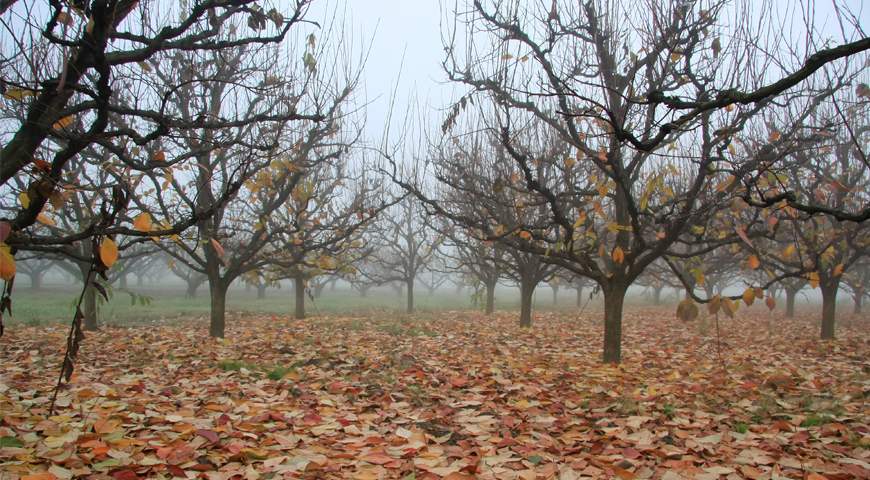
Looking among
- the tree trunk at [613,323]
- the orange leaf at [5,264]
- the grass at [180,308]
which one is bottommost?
the grass at [180,308]

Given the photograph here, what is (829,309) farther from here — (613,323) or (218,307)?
(218,307)

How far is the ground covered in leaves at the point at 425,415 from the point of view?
9.06 ft

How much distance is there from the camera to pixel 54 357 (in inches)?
224

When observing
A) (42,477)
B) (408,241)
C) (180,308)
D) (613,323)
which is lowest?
(180,308)

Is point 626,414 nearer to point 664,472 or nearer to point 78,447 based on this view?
point 664,472

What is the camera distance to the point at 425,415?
3795 mm

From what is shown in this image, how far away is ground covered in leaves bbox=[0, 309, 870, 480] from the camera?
2.76 meters

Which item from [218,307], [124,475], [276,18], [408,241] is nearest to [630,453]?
[124,475]

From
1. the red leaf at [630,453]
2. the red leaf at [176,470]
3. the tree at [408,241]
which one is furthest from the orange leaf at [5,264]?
the tree at [408,241]

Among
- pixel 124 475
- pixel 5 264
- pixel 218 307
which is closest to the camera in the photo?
pixel 5 264

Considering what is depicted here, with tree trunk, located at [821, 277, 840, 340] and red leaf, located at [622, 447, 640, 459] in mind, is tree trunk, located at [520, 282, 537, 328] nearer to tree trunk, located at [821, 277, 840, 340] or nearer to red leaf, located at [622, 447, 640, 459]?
tree trunk, located at [821, 277, 840, 340]

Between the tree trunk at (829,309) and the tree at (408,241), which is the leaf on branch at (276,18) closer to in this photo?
the tree trunk at (829,309)

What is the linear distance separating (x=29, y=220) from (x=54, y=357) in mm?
4317

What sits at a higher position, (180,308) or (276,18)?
(276,18)
